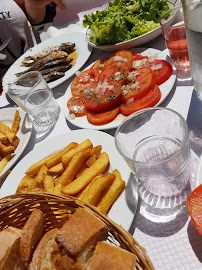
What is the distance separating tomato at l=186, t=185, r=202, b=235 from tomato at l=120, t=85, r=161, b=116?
648 mm

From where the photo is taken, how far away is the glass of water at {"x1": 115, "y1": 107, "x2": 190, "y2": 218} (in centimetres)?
100

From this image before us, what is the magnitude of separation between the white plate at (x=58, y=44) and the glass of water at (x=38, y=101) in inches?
7.3

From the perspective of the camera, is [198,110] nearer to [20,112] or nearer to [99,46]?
[99,46]

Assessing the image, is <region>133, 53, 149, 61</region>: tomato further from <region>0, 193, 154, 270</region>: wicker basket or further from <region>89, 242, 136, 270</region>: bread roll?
<region>89, 242, 136, 270</region>: bread roll

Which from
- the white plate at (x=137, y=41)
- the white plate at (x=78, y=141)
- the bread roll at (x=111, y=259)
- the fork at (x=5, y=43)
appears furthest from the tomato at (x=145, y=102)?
the fork at (x=5, y=43)

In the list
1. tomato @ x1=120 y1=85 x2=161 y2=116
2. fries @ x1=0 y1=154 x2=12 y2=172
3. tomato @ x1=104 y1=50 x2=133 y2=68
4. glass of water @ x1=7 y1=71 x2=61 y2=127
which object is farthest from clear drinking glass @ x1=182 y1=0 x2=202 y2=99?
fries @ x1=0 y1=154 x2=12 y2=172

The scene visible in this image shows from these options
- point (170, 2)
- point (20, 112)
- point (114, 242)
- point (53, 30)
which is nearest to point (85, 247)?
point (114, 242)

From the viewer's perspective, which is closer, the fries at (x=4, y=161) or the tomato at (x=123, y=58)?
the fries at (x=4, y=161)

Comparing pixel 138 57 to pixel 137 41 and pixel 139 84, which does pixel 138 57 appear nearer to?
pixel 137 41

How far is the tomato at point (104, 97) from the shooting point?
154cm

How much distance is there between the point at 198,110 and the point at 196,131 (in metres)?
0.15

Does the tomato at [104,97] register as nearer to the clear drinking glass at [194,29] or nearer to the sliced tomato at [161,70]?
the sliced tomato at [161,70]

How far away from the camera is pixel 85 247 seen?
84 cm

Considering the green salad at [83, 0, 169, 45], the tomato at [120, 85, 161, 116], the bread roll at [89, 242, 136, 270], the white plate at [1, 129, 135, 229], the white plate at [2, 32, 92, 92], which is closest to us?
the bread roll at [89, 242, 136, 270]
